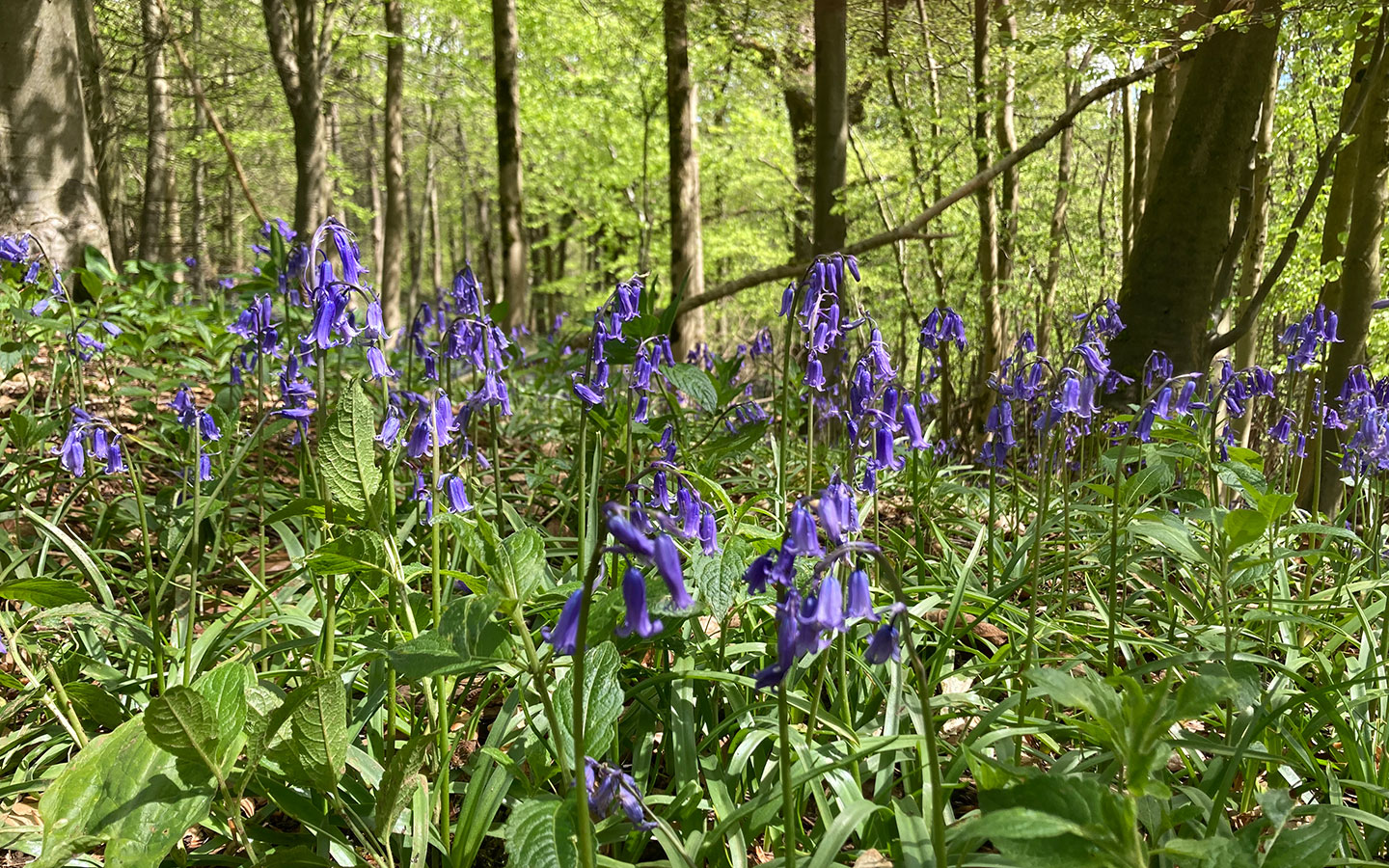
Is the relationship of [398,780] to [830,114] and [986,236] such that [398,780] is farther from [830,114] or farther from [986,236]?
[986,236]

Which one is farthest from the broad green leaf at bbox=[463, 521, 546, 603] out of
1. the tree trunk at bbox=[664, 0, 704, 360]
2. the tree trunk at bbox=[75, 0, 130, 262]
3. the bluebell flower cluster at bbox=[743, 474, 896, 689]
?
the tree trunk at bbox=[75, 0, 130, 262]

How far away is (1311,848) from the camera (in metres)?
1.24

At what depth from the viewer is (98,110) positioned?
9445mm

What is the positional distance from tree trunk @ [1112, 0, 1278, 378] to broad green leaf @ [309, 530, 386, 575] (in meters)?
4.30

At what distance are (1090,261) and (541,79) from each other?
40.3 ft

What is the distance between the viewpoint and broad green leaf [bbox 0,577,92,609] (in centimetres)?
166

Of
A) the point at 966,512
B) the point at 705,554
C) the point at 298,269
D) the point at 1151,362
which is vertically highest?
the point at 298,269

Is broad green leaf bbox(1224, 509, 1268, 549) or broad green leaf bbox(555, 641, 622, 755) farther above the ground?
broad green leaf bbox(1224, 509, 1268, 549)

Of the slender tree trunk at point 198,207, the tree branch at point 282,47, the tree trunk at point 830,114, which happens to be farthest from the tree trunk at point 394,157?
the tree trunk at point 830,114

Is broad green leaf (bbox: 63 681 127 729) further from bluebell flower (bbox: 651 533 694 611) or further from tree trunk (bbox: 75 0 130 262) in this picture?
tree trunk (bbox: 75 0 130 262)

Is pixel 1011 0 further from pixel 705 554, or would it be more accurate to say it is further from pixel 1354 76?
pixel 705 554

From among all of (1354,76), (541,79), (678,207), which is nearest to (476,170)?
(541,79)

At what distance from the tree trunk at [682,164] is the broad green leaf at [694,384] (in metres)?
5.55

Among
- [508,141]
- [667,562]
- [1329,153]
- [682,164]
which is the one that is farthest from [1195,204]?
[508,141]
